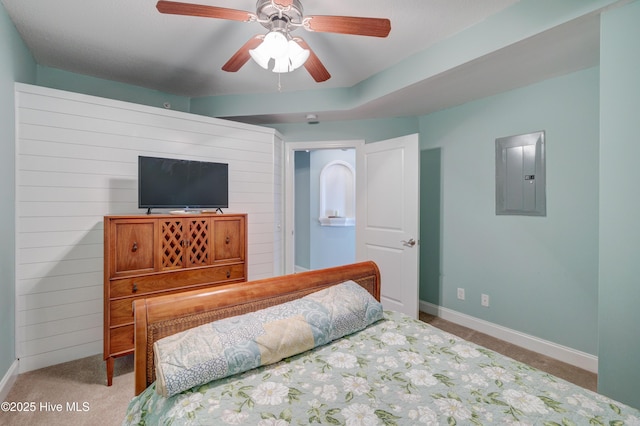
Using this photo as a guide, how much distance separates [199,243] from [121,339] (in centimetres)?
84

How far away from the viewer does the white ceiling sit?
6.34 feet

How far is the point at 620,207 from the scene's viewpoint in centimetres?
154

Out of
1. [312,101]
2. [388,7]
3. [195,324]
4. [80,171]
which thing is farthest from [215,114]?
[195,324]

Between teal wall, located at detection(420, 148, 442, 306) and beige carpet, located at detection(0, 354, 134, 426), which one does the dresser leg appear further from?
teal wall, located at detection(420, 148, 442, 306)

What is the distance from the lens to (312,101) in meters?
3.33

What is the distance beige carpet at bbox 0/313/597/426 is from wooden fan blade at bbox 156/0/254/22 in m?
2.29

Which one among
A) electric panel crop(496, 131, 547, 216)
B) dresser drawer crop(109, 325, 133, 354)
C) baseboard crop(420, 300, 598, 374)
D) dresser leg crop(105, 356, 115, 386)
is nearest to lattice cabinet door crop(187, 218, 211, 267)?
dresser drawer crop(109, 325, 133, 354)

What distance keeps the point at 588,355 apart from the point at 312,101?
132 inches

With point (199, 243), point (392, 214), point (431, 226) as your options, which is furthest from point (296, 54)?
point (431, 226)

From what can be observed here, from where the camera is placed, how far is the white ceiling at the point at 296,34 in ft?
6.34

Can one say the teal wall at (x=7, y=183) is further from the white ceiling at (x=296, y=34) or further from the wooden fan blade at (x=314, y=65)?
the wooden fan blade at (x=314, y=65)

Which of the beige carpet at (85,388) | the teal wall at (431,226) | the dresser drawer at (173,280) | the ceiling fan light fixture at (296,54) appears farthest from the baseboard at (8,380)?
the teal wall at (431,226)

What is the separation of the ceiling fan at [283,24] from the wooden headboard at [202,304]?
1.28 metres

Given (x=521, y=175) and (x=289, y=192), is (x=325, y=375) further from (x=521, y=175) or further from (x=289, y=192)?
(x=289, y=192)
